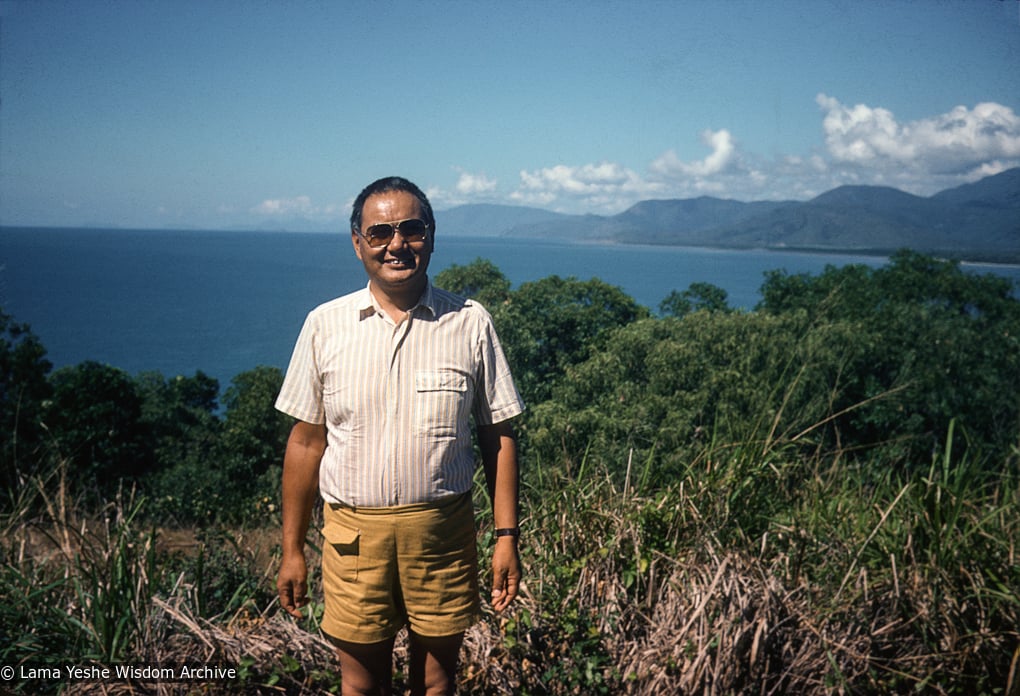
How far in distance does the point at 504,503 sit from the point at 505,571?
0.64 feet

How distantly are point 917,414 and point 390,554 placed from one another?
14.5 meters

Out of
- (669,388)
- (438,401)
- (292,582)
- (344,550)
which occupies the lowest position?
(669,388)

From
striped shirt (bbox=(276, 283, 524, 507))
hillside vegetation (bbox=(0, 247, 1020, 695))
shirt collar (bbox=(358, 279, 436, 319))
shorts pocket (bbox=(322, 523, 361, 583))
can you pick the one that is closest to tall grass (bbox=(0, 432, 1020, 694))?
hillside vegetation (bbox=(0, 247, 1020, 695))

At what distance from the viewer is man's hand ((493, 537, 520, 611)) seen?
2.02m

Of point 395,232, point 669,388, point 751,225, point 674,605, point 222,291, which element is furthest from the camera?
point 751,225

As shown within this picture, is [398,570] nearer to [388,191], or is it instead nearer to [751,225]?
[388,191]

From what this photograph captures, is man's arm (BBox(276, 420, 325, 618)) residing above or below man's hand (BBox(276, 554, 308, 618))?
above

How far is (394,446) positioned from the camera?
1.87 meters

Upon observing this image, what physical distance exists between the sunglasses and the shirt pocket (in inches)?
14.2

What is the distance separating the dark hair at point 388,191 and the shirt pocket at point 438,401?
0.41m

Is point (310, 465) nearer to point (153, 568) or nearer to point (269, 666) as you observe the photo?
point (269, 666)

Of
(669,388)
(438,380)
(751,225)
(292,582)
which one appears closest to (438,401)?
(438,380)

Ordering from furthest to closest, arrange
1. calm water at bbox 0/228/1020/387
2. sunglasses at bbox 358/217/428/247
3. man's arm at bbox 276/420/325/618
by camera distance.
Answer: calm water at bbox 0/228/1020/387 < man's arm at bbox 276/420/325/618 < sunglasses at bbox 358/217/428/247

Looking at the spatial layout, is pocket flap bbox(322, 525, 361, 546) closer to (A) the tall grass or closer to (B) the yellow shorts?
(B) the yellow shorts
